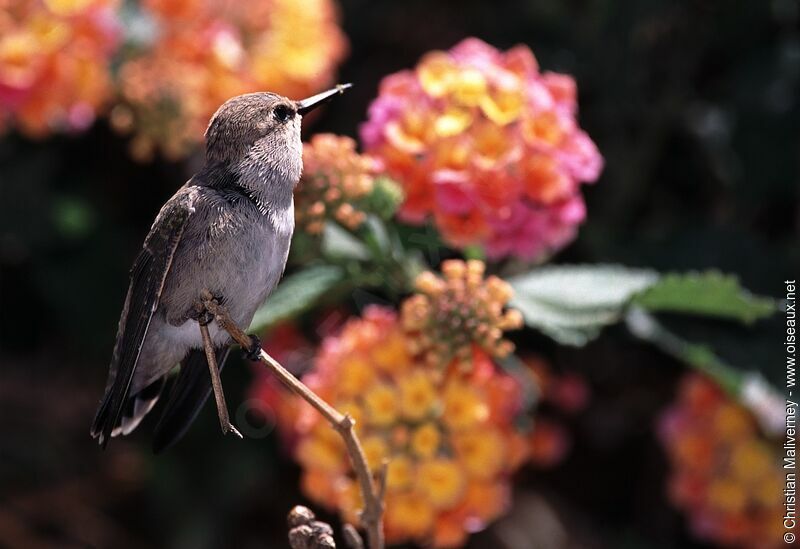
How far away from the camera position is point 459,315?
5.29ft

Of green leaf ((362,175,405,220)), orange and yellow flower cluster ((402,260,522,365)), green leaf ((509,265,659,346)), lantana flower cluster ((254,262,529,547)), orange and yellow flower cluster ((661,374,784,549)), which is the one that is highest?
green leaf ((362,175,405,220))

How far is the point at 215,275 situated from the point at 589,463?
1.55m

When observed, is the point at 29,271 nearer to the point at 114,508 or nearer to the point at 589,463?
the point at 114,508

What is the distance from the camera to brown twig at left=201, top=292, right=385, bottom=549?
119cm

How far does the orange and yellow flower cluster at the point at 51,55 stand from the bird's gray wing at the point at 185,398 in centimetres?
83

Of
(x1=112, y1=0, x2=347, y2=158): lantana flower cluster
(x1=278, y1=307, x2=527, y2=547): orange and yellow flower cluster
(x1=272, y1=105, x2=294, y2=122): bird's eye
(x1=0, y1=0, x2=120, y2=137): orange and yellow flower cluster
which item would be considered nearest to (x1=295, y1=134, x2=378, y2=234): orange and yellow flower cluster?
(x1=272, y1=105, x2=294, y2=122): bird's eye

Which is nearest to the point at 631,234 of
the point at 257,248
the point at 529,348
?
the point at 529,348

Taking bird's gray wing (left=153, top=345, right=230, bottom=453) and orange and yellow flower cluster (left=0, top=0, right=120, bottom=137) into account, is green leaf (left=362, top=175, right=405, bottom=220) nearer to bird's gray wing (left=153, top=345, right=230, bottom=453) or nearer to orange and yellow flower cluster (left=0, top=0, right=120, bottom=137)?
bird's gray wing (left=153, top=345, right=230, bottom=453)

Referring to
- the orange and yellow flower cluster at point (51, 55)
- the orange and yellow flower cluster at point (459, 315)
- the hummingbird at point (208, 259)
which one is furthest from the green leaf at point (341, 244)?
the orange and yellow flower cluster at point (51, 55)

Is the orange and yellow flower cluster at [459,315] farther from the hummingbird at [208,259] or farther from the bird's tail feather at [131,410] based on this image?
the bird's tail feather at [131,410]

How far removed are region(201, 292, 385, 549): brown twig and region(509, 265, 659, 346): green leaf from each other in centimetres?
50

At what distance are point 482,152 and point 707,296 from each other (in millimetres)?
412

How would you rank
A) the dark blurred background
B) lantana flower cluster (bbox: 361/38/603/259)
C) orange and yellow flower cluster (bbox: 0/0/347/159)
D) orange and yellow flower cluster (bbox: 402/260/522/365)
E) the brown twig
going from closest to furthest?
the brown twig, orange and yellow flower cluster (bbox: 402/260/522/365), lantana flower cluster (bbox: 361/38/603/259), orange and yellow flower cluster (bbox: 0/0/347/159), the dark blurred background

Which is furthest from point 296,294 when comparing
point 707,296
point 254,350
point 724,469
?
point 724,469
